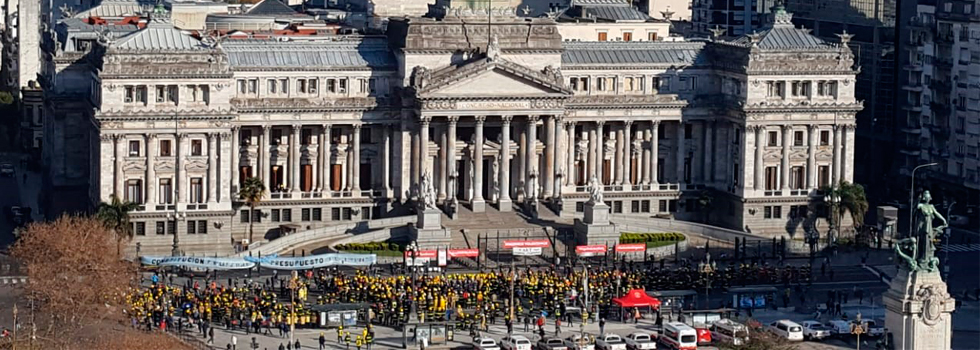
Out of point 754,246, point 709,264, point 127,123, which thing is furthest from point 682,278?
point 127,123

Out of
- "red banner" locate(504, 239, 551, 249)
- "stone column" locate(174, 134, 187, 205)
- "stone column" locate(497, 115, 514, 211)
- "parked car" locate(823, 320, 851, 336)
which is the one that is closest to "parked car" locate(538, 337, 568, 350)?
"parked car" locate(823, 320, 851, 336)

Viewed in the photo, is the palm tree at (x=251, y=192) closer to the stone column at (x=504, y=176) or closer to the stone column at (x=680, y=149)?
the stone column at (x=504, y=176)

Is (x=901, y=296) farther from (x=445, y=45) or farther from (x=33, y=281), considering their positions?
(x=445, y=45)

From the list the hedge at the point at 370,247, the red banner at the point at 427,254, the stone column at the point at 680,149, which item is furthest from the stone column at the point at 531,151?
the red banner at the point at 427,254

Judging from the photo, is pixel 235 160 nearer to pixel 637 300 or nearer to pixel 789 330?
pixel 637 300

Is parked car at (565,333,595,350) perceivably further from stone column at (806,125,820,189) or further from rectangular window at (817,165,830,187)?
rectangular window at (817,165,830,187)

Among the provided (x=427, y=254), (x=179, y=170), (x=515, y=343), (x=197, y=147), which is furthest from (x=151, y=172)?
(x=515, y=343)

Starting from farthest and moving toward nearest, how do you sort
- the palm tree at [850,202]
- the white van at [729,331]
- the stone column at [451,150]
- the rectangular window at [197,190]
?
the palm tree at [850,202] < the stone column at [451,150] < the rectangular window at [197,190] < the white van at [729,331]
